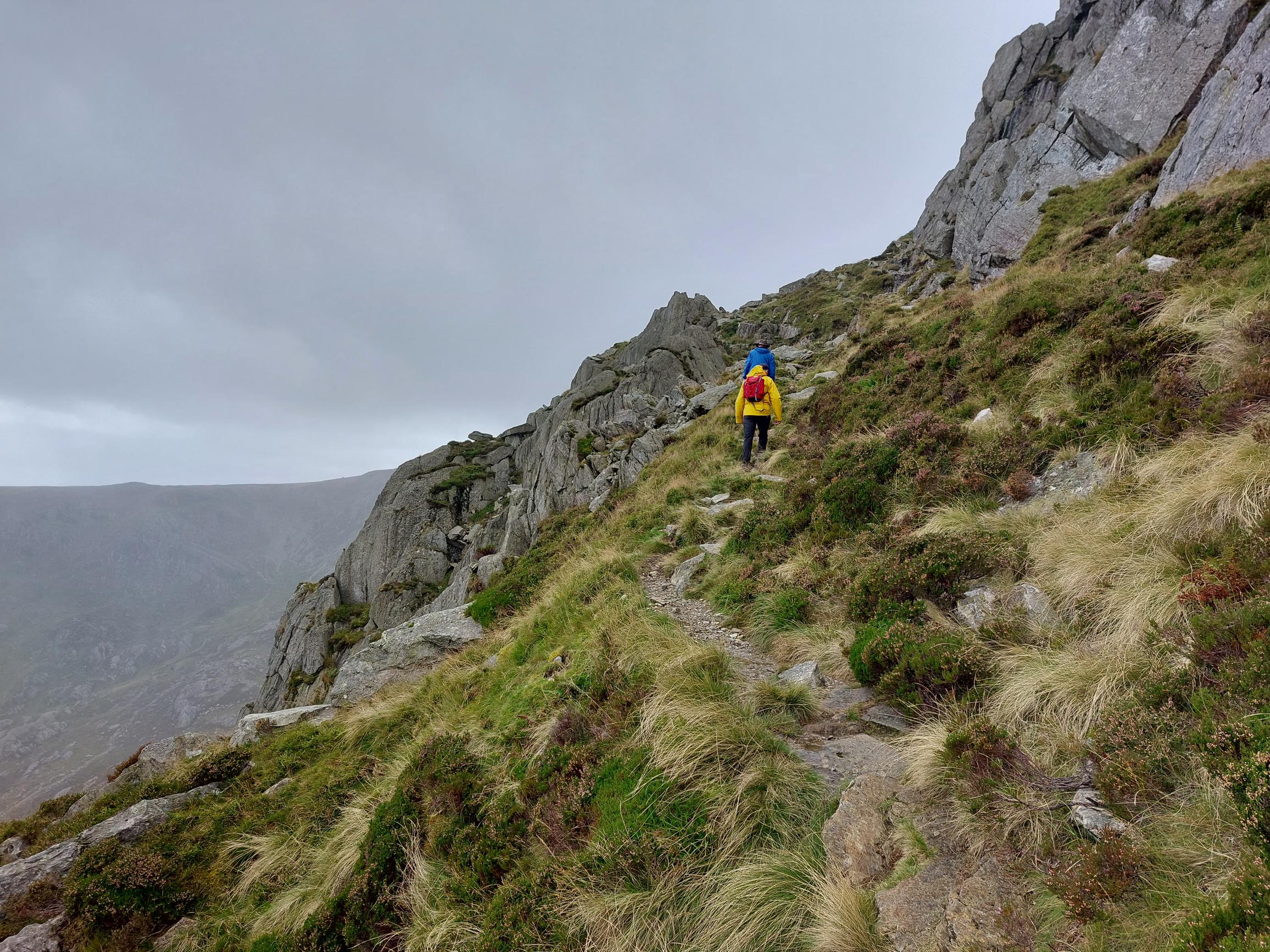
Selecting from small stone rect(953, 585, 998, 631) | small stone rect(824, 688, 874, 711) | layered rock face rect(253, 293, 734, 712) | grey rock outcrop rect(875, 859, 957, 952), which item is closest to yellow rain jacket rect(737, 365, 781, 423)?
layered rock face rect(253, 293, 734, 712)

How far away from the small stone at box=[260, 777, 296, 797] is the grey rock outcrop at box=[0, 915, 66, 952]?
2.35 m

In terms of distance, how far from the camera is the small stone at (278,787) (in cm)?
840

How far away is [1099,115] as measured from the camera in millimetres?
30125

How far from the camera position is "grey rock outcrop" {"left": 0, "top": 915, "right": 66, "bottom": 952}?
5.86m

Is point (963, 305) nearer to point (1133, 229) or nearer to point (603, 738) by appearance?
point (1133, 229)

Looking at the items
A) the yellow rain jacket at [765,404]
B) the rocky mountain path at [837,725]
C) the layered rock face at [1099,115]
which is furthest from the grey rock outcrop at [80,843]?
the layered rock face at [1099,115]

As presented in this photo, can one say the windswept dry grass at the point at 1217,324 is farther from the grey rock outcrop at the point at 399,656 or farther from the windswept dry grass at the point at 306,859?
the grey rock outcrop at the point at 399,656

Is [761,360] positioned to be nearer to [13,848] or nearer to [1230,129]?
[1230,129]

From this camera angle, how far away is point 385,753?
862 centimetres

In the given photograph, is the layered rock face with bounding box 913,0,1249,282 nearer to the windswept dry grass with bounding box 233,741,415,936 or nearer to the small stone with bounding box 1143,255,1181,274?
the small stone with bounding box 1143,255,1181,274

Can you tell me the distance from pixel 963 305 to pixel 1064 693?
15.1 metres

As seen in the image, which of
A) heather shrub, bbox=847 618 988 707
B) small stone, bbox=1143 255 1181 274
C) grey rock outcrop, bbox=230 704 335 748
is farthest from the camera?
grey rock outcrop, bbox=230 704 335 748

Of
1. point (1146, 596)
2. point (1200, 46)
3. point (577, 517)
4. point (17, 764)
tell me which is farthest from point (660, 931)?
point (17, 764)

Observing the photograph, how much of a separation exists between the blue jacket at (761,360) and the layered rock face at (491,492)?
996 centimetres
